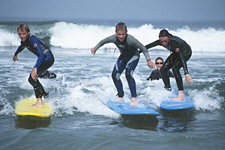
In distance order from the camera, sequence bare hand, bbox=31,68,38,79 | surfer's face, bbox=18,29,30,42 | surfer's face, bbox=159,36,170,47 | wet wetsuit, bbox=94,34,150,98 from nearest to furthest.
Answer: surfer's face, bbox=18,29,30,42 → bare hand, bbox=31,68,38,79 → wet wetsuit, bbox=94,34,150,98 → surfer's face, bbox=159,36,170,47

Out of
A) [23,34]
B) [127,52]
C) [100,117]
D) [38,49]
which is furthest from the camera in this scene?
[127,52]

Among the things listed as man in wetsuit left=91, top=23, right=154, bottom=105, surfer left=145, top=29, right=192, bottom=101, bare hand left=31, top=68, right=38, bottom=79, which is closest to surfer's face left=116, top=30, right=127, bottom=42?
man in wetsuit left=91, top=23, right=154, bottom=105

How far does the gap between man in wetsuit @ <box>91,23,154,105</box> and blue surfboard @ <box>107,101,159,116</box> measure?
204 mm

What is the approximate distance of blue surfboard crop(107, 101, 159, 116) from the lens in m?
5.26

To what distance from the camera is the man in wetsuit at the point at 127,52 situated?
5383 mm

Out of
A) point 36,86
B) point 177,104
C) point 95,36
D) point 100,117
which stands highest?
point 95,36

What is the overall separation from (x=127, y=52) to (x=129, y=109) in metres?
1.15

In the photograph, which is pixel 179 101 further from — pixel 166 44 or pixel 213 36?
pixel 213 36

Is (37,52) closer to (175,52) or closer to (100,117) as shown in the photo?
(100,117)

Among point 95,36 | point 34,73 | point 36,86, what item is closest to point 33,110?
point 36,86

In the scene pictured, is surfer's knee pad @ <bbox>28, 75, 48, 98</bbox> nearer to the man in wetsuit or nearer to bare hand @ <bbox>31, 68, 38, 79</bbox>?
bare hand @ <bbox>31, 68, 38, 79</bbox>

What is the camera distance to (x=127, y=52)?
18.9ft

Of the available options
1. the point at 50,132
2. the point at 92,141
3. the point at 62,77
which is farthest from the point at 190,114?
the point at 62,77

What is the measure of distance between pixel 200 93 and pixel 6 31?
65.1 feet
